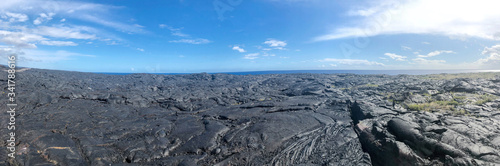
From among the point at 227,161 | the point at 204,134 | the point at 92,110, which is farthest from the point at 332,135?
the point at 92,110

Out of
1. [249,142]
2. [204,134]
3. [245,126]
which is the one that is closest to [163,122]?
[204,134]

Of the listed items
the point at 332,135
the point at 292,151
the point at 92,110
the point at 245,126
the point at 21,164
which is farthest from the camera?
the point at 92,110

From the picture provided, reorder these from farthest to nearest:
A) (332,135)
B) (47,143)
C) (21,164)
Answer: (332,135)
(47,143)
(21,164)

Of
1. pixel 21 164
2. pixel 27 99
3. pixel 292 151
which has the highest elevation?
pixel 27 99

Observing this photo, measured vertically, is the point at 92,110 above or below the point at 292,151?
above

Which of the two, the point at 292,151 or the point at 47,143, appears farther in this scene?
the point at 292,151

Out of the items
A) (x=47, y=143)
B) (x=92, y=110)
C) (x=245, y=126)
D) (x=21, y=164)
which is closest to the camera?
(x=21, y=164)

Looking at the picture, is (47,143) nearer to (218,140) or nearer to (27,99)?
(218,140)

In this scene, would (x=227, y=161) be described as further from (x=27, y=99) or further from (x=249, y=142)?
(x=27, y=99)

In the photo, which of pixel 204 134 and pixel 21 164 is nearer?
pixel 21 164
